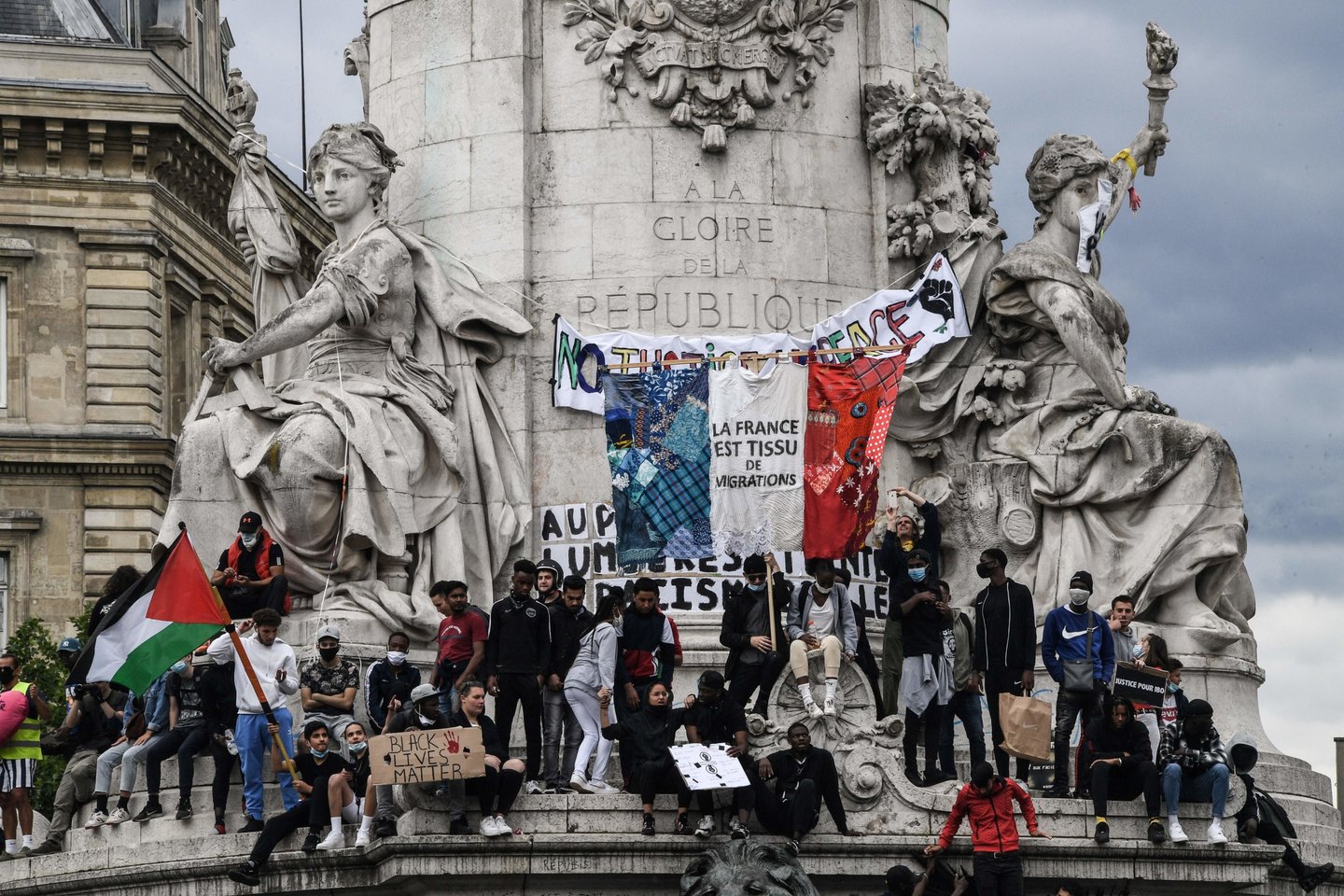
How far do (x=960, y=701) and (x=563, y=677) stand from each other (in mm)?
3294

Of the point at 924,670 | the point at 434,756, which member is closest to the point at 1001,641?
the point at 924,670

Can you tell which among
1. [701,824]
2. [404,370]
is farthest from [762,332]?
[701,824]

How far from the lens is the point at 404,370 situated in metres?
33.2

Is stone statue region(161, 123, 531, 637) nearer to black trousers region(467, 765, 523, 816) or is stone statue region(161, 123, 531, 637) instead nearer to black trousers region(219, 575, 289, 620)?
black trousers region(219, 575, 289, 620)

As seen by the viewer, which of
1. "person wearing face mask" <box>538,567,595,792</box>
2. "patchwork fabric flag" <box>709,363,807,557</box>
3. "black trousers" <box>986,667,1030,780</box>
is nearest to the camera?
"person wearing face mask" <box>538,567,595,792</box>

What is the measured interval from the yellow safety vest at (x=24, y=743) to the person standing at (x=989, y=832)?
824 cm

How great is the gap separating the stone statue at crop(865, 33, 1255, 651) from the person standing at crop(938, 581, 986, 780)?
2.67 metres

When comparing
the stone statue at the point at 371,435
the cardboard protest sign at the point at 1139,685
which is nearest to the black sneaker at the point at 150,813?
the stone statue at the point at 371,435

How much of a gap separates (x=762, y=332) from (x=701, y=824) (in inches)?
251

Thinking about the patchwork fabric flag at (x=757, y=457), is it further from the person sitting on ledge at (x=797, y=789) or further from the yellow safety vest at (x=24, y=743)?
the yellow safety vest at (x=24, y=743)

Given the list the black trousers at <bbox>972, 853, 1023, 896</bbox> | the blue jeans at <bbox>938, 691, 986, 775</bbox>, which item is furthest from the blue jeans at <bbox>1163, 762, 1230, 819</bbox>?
the black trousers at <bbox>972, 853, 1023, 896</bbox>

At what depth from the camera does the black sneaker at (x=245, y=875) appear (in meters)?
29.1

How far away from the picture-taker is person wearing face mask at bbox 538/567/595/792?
29891 mm

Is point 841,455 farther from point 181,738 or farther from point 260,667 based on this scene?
point 181,738
